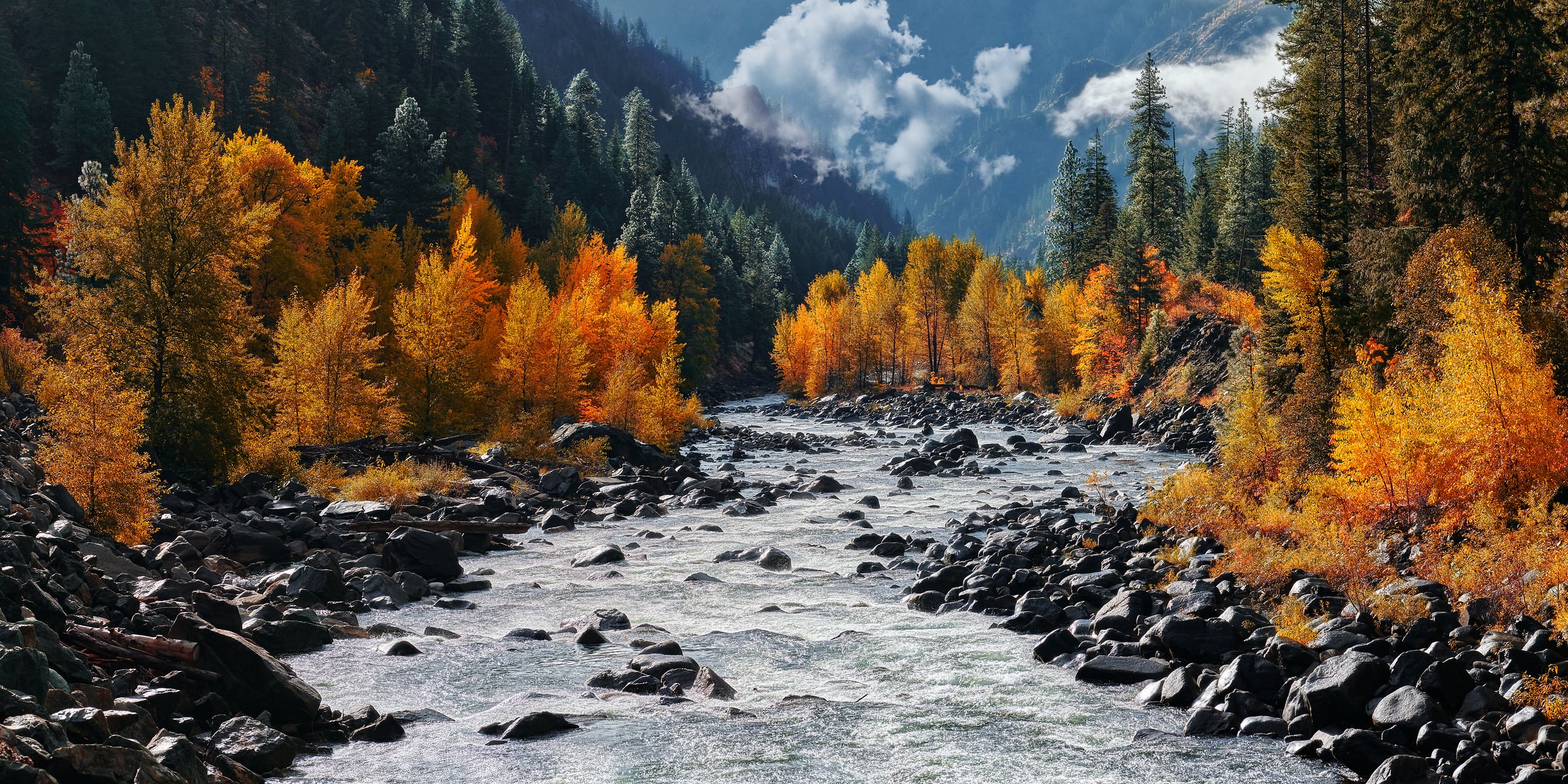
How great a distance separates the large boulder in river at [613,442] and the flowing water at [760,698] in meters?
17.6

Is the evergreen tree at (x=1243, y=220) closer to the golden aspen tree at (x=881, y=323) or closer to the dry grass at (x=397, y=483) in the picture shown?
the golden aspen tree at (x=881, y=323)

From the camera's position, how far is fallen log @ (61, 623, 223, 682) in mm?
10852

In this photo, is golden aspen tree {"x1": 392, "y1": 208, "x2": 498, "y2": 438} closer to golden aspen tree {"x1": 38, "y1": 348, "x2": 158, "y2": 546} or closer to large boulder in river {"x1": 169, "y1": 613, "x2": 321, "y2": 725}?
golden aspen tree {"x1": 38, "y1": 348, "x2": 158, "y2": 546}

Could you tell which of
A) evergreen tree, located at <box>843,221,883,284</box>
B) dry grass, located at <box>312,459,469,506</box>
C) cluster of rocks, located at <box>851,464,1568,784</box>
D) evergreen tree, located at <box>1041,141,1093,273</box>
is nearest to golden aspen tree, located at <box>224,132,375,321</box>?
dry grass, located at <box>312,459,469,506</box>

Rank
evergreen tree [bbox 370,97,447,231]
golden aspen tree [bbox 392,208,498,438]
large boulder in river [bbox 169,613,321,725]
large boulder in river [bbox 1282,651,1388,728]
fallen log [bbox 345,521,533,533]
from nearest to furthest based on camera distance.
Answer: large boulder in river [bbox 169,613,321,725]
large boulder in river [bbox 1282,651,1388,728]
fallen log [bbox 345,521,533,533]
golden aspen tree [bbox 392,208,498,438]
evergreen tree [bbox 370,97,447,231]

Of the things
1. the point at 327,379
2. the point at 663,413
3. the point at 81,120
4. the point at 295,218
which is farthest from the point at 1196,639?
the point at 81,120

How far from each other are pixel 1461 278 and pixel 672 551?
19672mm

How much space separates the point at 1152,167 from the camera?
79.6 meters

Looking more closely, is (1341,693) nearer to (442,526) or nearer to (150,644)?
(150,644)

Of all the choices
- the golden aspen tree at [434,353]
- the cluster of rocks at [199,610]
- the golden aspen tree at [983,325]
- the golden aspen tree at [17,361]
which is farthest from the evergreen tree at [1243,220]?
the golden aspen tree at [17,361]

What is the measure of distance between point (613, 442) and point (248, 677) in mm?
30941

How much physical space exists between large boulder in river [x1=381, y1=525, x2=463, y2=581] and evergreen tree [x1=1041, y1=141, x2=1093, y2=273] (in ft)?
262

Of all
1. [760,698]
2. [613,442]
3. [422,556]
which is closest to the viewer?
[760,698]

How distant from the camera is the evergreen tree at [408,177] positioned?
58.5m
